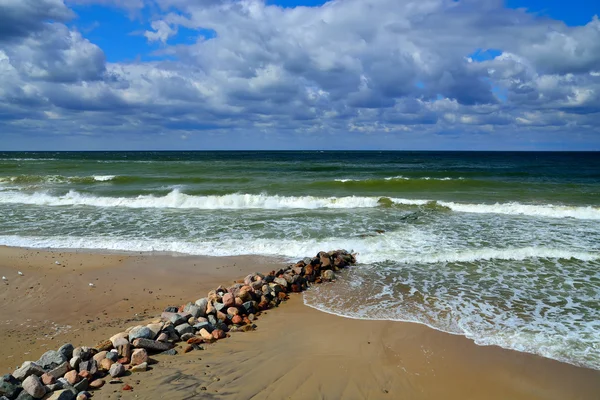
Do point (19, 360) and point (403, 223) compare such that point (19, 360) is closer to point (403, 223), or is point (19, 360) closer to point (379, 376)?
point (379, 376)

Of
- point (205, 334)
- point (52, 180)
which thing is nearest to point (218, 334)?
point (205, 334)

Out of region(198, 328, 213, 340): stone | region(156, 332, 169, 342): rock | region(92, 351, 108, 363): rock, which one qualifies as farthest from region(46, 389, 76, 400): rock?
region(198, 328, 213, 340): stone

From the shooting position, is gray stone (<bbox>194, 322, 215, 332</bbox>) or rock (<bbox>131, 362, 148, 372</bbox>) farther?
gray stone (<bbox>194, 322, 215, 332</bbox>)

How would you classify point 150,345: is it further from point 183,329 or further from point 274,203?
point 274,203

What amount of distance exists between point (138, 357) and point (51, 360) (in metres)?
0.96

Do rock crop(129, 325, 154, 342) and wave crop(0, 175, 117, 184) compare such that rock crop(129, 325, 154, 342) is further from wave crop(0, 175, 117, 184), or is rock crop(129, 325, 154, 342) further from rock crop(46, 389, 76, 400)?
wave crop(0, 175, 117, 184)

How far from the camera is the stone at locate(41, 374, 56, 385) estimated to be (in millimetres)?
4410

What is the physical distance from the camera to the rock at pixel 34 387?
13.9 feet

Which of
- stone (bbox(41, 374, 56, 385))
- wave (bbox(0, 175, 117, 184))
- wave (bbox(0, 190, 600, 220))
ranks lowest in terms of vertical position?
stone (bbox(41, 374, 56, 385))

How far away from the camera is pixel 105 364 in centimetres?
479

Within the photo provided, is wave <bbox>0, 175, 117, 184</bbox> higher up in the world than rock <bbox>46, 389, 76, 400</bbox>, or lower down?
higher up

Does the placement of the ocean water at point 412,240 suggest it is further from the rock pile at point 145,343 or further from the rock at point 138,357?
the rock at point 138,357

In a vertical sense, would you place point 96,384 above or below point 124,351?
below

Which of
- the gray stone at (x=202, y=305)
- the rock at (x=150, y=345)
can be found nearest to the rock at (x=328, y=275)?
the gray stone at (x=202, y=305)
